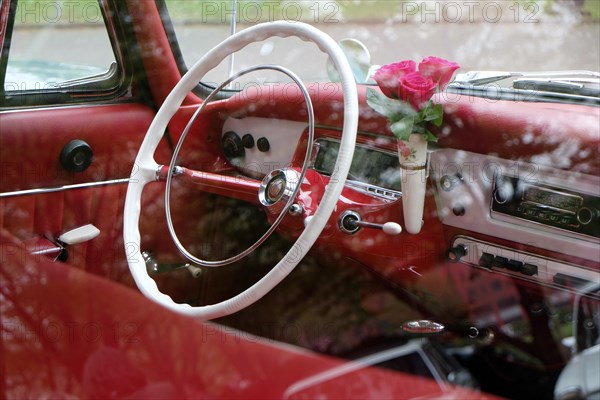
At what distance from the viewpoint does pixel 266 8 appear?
6.23 feet

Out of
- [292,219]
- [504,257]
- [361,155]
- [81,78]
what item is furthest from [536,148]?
[81,78]

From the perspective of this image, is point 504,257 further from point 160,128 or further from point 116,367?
point 116,367

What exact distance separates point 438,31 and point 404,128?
0.34 m

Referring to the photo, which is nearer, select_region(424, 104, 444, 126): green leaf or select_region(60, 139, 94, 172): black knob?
select_region(424, 104, 444, 126): green leaf

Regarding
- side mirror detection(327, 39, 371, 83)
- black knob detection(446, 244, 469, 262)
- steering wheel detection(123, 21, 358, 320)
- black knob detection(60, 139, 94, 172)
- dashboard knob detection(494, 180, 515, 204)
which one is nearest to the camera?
steering wheel detection(123, 21, 358, 320)

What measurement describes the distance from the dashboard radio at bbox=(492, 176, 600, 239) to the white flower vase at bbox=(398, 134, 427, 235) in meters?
0.16

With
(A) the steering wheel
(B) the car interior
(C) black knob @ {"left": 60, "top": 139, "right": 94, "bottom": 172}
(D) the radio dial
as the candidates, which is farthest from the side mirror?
(C) black knob @ {"left": 60, "top": 139, "right": 94, "bottom": 172}

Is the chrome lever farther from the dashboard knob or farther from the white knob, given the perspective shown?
the dashboard knob

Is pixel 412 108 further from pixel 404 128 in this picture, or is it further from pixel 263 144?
pixel 263 144

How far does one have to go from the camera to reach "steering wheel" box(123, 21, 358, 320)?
129 cm

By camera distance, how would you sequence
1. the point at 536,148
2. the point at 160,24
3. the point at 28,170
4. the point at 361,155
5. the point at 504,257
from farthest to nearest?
the point at 160,24
the point at 28,170
the point at 361,155
the point at 504,257
the point at 536,148

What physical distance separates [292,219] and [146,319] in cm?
77

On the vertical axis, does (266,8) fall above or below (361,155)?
above

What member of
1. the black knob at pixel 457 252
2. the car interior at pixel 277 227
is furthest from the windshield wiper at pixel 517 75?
the black knob at pixel 457 252
